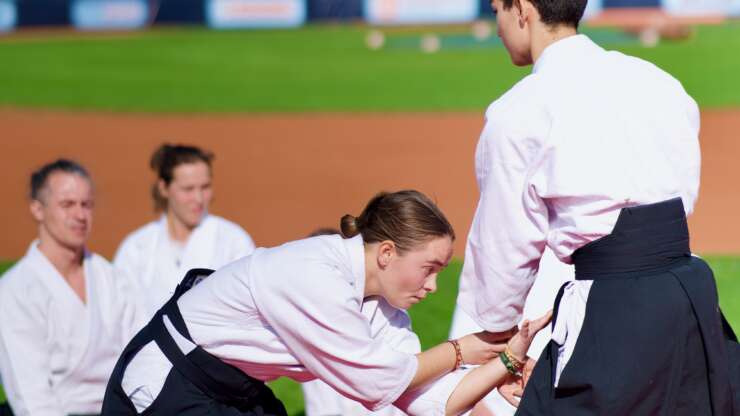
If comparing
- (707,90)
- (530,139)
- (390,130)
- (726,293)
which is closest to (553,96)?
(530,139)

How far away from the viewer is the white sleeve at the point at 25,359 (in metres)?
4.79

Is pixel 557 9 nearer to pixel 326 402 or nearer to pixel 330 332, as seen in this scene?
pixel 330 332

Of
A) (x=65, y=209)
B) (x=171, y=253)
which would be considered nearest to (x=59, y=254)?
(x=65, y=209)

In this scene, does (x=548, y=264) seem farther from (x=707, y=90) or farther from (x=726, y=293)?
(x=707, y=90)

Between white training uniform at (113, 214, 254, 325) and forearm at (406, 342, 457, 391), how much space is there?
2.74m

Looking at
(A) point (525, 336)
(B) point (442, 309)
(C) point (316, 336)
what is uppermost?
(C) point (316, 336)

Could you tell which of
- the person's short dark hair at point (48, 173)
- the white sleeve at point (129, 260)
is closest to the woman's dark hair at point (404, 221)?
the person's short dark hair at point (48, 173)

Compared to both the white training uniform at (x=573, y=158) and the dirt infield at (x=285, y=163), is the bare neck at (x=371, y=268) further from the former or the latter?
the dirt infield at (x=285, y=163)

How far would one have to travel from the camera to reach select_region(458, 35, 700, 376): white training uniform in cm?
293

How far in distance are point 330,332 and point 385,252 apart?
31 centimetres

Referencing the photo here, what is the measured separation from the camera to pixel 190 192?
618 centimetres

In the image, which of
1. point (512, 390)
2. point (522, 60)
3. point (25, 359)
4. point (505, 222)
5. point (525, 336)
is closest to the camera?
point (505, 222)

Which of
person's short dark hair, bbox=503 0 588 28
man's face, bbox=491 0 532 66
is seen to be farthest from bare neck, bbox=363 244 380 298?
person's short dark hair, bbox=503 0 588 28

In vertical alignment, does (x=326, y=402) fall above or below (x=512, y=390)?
below
